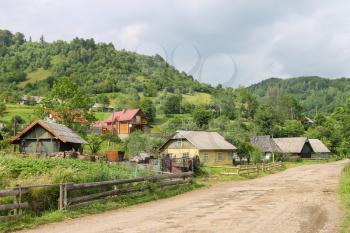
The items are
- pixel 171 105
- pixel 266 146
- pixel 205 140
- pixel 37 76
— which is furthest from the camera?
pixel 37 76

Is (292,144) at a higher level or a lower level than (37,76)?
lower

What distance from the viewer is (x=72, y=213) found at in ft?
53.6

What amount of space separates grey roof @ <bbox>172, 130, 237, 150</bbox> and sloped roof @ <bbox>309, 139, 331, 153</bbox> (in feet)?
140

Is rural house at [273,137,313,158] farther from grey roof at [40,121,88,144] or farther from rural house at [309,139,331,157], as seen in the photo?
grey roof at [40,121,88,144]

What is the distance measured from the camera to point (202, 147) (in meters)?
59.8

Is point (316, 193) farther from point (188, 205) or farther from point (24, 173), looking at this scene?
point (24, 173)

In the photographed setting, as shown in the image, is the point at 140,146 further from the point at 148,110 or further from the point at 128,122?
the point at 148,110

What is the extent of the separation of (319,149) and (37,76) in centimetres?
12283

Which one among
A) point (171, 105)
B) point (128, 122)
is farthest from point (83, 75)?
point (128, 122)

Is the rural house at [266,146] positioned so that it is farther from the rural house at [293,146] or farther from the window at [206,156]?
the window at [206,156]

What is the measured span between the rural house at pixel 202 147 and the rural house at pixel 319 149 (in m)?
41.0

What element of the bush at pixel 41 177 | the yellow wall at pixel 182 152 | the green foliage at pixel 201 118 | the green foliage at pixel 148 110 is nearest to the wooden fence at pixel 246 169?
the yellow wall at pixel 182 152

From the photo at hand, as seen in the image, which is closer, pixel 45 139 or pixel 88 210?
pixel 88 210

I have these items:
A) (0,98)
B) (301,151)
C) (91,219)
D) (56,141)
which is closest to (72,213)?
(91,219)
